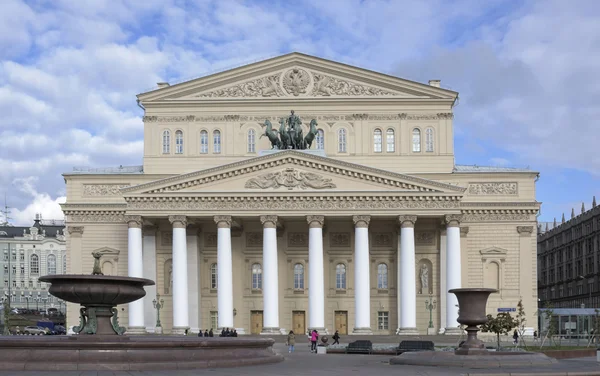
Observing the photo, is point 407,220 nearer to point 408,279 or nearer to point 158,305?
point 408,279

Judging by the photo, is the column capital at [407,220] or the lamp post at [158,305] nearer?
the column capital at [407,220]

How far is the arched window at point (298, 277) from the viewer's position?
65500 mm

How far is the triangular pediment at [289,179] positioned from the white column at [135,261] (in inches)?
79.5

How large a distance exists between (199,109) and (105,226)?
411 inches

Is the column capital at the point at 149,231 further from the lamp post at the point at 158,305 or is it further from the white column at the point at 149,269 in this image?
the lamp post at the point at 158,305

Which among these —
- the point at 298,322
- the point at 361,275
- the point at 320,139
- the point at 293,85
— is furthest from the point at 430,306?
the point at 293,85

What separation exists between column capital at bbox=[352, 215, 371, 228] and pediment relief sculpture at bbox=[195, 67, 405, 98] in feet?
36.9

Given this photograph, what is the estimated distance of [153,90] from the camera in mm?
68062

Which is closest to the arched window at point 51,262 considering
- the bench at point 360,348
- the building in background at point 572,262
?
the building in background at point 572,262

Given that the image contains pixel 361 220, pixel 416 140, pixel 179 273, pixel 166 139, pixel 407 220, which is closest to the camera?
pixel 407 220

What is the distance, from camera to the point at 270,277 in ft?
197

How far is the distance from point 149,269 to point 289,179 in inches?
453

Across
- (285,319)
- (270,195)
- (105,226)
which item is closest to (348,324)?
(285,319)

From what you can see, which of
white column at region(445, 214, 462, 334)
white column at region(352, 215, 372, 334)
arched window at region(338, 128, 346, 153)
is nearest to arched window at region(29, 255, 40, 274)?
arched window at region(338, 128, 346, 153)
